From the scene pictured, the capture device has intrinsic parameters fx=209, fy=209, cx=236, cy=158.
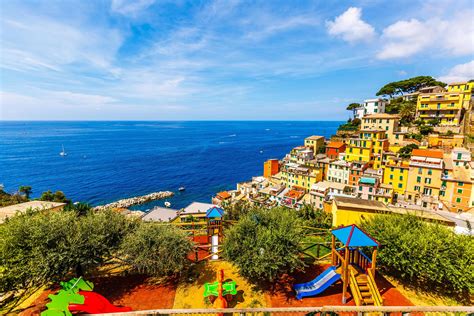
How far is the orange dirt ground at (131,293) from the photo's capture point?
347 inches

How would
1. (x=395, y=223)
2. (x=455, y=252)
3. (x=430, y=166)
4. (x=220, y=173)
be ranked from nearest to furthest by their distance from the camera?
(x=455, y=252), (x=395, y=223), (x=430, y=166), (x=220, y=173)

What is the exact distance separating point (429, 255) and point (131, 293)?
43.0ft

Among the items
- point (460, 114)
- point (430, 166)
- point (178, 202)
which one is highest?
point (460, 114)

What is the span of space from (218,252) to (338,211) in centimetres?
1161

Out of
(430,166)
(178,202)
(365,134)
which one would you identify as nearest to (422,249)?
(430,166)

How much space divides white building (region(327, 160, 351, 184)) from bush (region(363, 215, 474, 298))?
37025 millimetres

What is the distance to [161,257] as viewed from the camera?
944 cm

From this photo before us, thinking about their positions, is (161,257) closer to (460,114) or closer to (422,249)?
(422,249)

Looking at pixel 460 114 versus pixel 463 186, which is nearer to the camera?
pixel 463 186

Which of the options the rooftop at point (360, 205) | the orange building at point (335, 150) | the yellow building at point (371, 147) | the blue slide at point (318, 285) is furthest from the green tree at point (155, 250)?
the orange building at point (335, 150)

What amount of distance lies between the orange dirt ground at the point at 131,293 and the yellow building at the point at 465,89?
237 ft

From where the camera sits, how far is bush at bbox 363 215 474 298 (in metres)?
8.43

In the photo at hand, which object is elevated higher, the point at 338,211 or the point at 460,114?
the point at 460,114

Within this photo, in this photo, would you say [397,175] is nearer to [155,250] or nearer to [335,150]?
[335,150]
